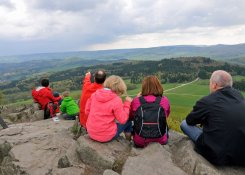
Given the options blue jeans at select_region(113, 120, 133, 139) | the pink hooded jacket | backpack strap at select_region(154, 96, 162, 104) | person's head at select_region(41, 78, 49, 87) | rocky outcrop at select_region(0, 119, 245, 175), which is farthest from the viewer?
person's head at select_region(41, 78, 49, 87)

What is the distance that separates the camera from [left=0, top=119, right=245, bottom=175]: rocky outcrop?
670cm

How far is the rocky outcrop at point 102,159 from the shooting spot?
6699 mm

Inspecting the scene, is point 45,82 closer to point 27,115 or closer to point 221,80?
point 27,115

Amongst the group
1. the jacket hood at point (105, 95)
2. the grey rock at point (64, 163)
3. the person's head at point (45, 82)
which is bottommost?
the grey rock at point (64, 163)

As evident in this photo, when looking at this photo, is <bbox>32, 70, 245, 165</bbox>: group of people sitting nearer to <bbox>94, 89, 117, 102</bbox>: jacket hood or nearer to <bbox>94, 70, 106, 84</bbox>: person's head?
<bbox>94, 89, 117, 102</bbox>: jacket hood

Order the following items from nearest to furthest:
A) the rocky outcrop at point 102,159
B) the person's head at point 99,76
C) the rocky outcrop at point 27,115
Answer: the rocky outcrop at point 102,159 → the person's head at point 99,76 → the rocky outcrop at point 27,115

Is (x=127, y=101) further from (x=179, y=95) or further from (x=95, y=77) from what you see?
(x=179, y=95)

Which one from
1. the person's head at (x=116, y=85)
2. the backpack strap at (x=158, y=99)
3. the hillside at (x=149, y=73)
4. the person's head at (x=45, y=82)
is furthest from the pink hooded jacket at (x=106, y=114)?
the hillside at (x=149, y=73)

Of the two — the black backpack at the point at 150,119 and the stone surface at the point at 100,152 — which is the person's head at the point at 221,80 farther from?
the stone surface at the point at 100,152

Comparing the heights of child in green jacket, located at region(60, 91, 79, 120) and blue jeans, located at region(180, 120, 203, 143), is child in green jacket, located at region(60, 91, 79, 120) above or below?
below

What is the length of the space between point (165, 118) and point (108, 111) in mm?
1590

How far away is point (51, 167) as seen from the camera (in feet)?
25.2

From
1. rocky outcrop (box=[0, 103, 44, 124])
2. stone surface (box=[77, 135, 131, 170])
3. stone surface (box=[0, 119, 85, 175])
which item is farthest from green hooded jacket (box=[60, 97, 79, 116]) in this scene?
stone surface (box=[77, 135, 131, 170])

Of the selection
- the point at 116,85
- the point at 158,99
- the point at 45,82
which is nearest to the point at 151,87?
the point at 158,99
